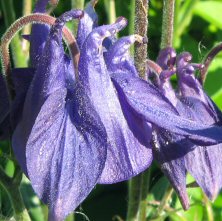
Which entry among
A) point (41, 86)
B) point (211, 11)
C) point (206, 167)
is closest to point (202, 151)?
point (206, 167)

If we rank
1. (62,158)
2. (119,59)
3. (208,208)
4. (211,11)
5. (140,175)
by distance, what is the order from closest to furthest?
(62,158) < (119,59) < (140,175) < (208,208) < (211,11)

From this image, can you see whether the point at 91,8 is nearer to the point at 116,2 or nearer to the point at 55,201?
the point at 55,201

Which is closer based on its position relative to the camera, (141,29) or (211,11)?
(141,29)

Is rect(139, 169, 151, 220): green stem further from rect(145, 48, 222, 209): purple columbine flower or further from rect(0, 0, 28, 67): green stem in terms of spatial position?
rect(0, 0, 28, 67): green stem

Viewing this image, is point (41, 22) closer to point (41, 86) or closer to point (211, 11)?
point (41, 86)

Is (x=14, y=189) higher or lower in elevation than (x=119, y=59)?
lower

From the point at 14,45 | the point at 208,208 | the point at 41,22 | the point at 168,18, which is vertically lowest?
the point at 208,208

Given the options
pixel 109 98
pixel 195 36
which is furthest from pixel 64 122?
pixel 195 36

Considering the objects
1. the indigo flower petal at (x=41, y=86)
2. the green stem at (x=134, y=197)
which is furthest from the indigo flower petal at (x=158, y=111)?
the green stem at (x=134, y=197)
